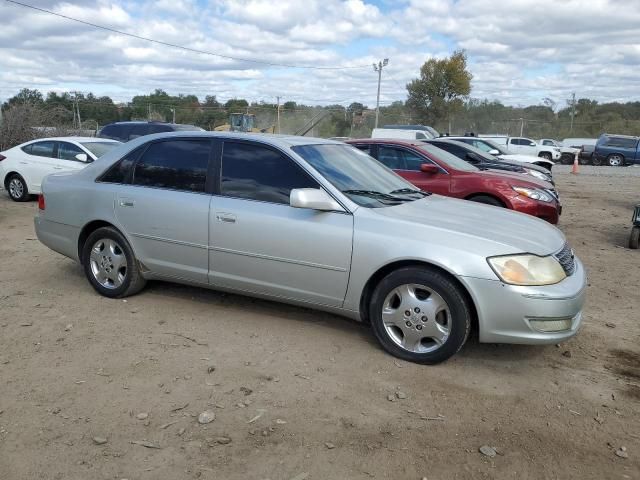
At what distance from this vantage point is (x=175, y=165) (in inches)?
194

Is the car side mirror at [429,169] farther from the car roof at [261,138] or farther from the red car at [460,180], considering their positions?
the car roof at [261,138]

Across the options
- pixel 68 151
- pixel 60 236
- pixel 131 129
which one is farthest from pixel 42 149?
pixel 60 236

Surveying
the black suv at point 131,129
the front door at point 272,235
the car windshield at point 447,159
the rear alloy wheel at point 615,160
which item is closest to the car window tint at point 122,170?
the front door at point 272,235

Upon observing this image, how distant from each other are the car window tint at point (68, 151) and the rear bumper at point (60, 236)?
5.97 metres

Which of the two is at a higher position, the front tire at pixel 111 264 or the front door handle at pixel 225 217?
the front door handle at pixel 225 217

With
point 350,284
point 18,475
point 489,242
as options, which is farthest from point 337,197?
point 18,475

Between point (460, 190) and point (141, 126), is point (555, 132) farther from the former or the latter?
point (460, 190)

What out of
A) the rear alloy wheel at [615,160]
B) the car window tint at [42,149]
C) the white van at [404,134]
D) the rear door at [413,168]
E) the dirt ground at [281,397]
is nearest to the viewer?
the dirt ground at [281,397]

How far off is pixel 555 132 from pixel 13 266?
52.3 metres

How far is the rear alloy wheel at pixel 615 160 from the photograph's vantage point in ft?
107

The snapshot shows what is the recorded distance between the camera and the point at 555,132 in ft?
168

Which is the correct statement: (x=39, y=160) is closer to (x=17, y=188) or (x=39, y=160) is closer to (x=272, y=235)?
(x=17, y=188)

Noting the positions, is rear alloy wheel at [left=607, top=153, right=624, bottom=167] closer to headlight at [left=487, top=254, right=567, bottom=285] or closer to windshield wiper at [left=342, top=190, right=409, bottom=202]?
windshield wiper at [left=342, top=190, right=409, bottom=202]

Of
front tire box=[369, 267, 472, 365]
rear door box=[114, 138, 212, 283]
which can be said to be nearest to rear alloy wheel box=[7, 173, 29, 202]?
rear door box=[114, 138, 212, 283]
